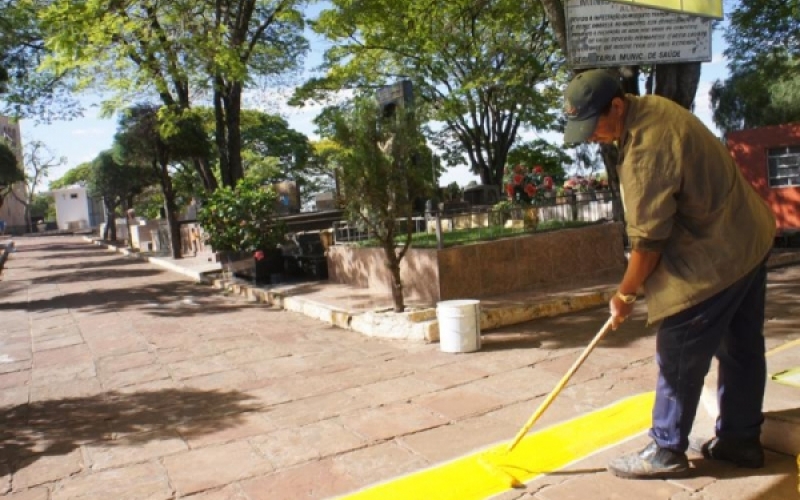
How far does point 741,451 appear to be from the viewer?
3.04 m

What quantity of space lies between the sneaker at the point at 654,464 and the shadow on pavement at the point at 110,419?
2.73m

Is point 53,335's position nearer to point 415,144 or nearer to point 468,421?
point 415,144

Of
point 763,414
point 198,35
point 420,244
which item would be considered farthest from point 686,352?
point 198,35

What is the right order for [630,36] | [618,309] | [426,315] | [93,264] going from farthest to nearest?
[93,264] < [426,315] < [630,36] < [618,309]

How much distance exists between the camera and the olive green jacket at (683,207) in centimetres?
266

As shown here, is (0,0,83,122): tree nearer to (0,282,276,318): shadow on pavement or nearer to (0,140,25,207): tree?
(0,282,276,318): shadow on pavement

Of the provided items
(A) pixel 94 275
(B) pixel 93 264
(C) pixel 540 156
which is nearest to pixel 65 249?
(B) pixel 93 264

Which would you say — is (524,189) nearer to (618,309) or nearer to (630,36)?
(630,36)

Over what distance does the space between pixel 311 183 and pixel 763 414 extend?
136 ft

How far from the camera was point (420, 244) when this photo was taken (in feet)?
29.4

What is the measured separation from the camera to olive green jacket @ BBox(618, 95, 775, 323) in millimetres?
2664

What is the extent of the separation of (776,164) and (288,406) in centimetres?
1662

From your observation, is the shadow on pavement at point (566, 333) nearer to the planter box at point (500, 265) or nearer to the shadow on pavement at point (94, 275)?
the planter box at point (500, 265)

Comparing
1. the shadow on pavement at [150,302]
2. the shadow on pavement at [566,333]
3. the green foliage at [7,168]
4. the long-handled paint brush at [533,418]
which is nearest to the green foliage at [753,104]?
the shadow on pavement at [566,333]
